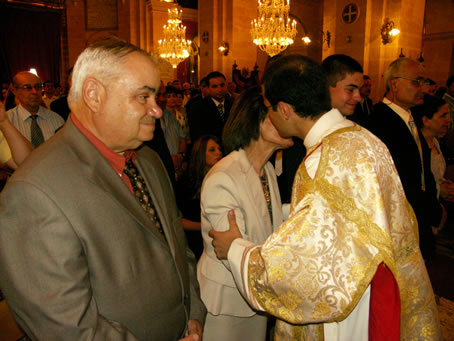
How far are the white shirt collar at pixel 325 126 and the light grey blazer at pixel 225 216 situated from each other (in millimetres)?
499

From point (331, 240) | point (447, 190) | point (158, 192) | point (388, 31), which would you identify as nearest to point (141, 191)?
point (158, 192)

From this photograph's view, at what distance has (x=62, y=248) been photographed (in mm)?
1062

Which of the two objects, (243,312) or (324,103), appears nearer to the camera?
(324,103)

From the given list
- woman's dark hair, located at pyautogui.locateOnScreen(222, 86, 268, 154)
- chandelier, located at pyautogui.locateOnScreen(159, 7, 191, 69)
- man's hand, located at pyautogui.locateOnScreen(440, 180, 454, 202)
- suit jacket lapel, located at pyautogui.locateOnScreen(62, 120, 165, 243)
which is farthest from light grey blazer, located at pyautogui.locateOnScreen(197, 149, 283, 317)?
chandelier, located at pyautogui.locateOnScreen(159, 7, 191, 69)

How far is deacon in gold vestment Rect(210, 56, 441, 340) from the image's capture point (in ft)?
A: 4.23

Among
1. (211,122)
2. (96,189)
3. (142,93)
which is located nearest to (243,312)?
(96,189)

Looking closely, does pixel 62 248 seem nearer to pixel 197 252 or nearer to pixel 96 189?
pixel 96 189

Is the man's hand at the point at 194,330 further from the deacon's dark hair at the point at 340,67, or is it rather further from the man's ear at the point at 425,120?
Result: the man's ear at the point at 425,120

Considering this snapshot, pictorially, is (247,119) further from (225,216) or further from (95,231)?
(95,231)

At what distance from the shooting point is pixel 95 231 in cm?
114

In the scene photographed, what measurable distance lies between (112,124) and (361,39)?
39.6 ft

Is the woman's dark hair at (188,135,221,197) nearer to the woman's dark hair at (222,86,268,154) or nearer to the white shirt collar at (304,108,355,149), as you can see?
the woman's dark hair at (222,86,268,154)

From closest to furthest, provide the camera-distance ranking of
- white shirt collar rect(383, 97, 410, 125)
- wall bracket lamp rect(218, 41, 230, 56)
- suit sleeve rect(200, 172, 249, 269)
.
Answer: suit sleeve rect(200, 172, 249, 269) → white shirt collar rect(383, 97, 410, 125) → wall bracket lamp rect(218, 41, 230, 56)

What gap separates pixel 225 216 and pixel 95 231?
2.57 ft
